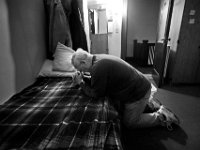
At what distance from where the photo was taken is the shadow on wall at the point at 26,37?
139cm

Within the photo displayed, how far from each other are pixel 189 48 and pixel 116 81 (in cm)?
212

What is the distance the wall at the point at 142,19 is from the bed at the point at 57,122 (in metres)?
4.17

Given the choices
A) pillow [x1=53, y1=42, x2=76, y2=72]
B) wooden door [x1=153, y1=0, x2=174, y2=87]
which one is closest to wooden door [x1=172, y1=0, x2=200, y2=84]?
wooden door [x1=153, y1=0, x2=174, y2=87]

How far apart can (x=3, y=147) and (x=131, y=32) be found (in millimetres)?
4879

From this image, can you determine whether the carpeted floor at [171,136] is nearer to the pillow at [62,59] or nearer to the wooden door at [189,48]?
the wooden door at [189,48]

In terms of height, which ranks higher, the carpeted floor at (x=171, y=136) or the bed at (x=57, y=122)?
the bed at (x=57, y=122)

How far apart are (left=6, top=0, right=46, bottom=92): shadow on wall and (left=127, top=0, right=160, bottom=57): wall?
3.52 metres

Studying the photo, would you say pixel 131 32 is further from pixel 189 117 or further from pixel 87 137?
pixel 87 137

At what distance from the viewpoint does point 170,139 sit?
137cm

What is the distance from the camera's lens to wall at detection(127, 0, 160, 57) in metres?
4.54

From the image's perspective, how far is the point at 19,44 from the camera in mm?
1454

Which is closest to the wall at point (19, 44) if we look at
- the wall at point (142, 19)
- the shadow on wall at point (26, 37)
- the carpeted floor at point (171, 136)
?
the shadow on wall at point (26, 37)

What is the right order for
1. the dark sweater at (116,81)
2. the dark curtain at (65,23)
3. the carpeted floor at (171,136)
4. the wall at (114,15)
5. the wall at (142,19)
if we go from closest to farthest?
the dark sweater at (116,81) < the carpeted floor at (171,136) < the dark curtain at (65,23) < the wall at (114,15) < the wall at (142,19)

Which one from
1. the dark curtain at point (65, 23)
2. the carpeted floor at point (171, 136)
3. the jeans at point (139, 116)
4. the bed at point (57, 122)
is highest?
the dark curtain at point (65, 23)
